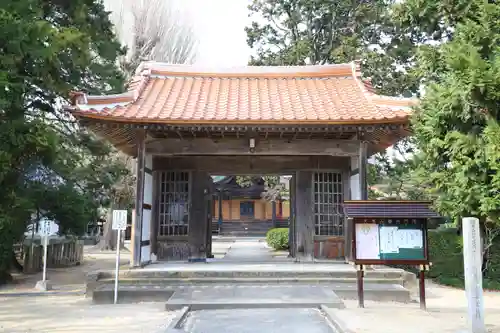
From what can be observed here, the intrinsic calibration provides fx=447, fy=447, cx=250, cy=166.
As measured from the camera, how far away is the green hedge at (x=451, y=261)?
42.3ft

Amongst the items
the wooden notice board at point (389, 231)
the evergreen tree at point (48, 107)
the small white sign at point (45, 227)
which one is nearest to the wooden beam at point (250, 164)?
the evergreen tree at point (48, 107)

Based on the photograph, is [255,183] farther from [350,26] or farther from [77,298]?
[77,298]

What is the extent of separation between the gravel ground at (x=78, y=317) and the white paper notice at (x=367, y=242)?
352cm

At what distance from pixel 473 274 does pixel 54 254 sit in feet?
52.1

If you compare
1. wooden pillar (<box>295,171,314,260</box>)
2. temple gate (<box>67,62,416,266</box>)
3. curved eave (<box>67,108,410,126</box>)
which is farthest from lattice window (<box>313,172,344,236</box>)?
curved eave (<box>67,108,410,126</box>)

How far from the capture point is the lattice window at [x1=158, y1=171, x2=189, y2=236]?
484 inches

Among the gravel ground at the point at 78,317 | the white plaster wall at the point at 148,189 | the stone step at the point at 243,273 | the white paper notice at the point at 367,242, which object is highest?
the white plaster wall at the point at 148,189

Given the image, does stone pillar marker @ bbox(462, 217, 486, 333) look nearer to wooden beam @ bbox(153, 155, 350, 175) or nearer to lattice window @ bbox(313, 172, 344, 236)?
lattice window @ bbox(313, 172, 344, 236)

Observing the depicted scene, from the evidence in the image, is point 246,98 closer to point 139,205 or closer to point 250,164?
point 250,164

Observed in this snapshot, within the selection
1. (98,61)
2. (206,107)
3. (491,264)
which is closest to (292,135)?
(206,107)

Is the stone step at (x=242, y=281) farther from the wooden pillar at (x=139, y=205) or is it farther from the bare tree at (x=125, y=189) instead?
the bare tree at (x=125, y=189)

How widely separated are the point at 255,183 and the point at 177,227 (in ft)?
76.9

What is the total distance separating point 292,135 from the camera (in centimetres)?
1116

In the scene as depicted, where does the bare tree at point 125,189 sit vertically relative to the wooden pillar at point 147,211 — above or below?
above
